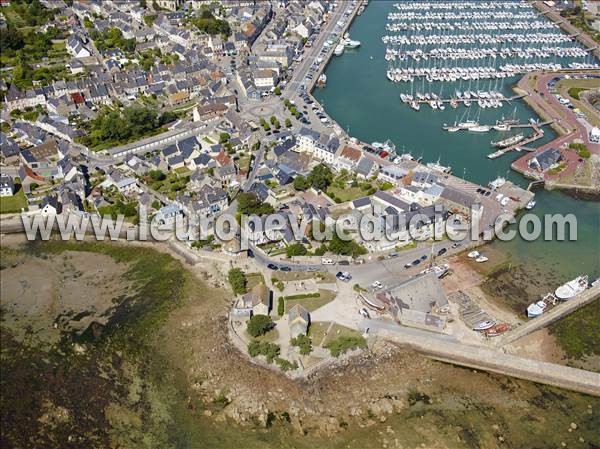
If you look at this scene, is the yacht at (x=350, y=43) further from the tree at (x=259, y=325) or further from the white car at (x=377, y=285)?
the tree at (x=259, y=325)

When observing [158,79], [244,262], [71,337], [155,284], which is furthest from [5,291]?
[158,79]

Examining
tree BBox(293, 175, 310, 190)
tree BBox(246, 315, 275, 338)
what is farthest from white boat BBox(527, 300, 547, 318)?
tree BBox(293, 175, 310, 190)

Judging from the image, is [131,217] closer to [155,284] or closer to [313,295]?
[155,284]

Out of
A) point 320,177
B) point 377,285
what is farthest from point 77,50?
point 377,285

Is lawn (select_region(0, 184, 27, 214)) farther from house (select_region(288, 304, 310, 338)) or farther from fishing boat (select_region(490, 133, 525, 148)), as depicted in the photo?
fishing boat (select_region(490, 133, 525, 148))

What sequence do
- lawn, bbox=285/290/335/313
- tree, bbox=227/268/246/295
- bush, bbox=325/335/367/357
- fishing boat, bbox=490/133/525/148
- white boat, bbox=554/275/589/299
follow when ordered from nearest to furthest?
bush, bbox=325/335/367/357 → lawn, bbox=285/290/335/313 → tree, bbox=227/268/246/295 → white boat, bbox=554/275/589/299 → fishing boat, bbox=490/133/525/148

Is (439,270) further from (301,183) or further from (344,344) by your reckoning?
(301,183)
